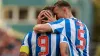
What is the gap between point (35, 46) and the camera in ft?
25.8

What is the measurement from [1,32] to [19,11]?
24649 mm

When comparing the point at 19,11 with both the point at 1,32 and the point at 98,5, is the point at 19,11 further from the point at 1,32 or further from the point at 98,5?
the point at 1,32

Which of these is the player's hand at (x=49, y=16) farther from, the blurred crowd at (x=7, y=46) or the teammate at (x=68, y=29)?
the blurred crowd at (x=7, y=46)

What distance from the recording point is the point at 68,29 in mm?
7844

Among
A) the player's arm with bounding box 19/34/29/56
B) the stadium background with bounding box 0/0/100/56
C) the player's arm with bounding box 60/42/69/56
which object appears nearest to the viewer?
the player's arm with bounding box 60/42/69/56

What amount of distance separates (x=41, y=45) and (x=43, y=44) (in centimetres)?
3

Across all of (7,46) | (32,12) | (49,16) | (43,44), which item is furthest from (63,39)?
(32,12)

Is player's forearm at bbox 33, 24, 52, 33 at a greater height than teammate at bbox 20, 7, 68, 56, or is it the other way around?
player's forearm at bbox 33, 24, 52, 33

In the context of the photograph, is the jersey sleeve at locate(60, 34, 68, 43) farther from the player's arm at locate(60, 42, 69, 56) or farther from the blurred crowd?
the blurred crowd

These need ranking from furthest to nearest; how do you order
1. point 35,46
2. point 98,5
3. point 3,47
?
→ 1. point 98,5
2. point 3,47
3. point 35,46

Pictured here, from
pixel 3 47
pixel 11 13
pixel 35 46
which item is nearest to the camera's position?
pixel 35 46

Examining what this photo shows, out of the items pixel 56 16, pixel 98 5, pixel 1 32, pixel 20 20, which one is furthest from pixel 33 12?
pixel 56 16

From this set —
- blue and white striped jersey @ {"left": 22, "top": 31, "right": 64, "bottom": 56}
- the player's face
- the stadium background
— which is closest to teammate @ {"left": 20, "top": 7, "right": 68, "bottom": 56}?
blue and white striped jersey @ {"left": 22, "top": 31, "right": 64, "bottom": 56}

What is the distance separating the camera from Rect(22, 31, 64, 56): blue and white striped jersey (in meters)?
7.80
